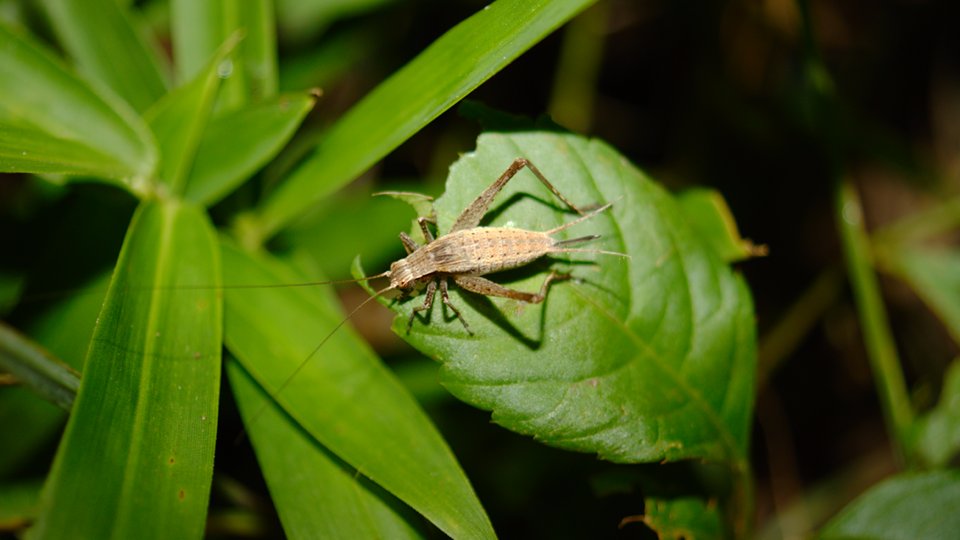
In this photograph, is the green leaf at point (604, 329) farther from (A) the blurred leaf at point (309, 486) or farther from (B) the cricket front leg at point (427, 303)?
(A) the blurred leaf at point (309, 486)

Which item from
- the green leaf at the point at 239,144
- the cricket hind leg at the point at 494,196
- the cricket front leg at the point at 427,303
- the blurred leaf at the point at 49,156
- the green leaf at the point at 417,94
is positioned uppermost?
the blurred leaf at the point at 49,156

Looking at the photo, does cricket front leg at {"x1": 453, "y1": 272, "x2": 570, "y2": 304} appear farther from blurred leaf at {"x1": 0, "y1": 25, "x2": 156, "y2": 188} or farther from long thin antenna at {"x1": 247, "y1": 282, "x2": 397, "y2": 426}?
blurred leaf at {"x1": 0, "y1": 25, "x2": 156, "y2": 188}

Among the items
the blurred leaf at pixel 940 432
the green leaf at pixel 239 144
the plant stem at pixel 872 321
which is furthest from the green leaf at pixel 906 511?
the green leaf at pixel 239 144

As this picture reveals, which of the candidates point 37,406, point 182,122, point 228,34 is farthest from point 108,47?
point 37,406

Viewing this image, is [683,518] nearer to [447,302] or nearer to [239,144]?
[447,302]

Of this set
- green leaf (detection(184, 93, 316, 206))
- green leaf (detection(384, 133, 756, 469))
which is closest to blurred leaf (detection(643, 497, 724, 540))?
green leaf (detection(384, 133, 756, 469))
